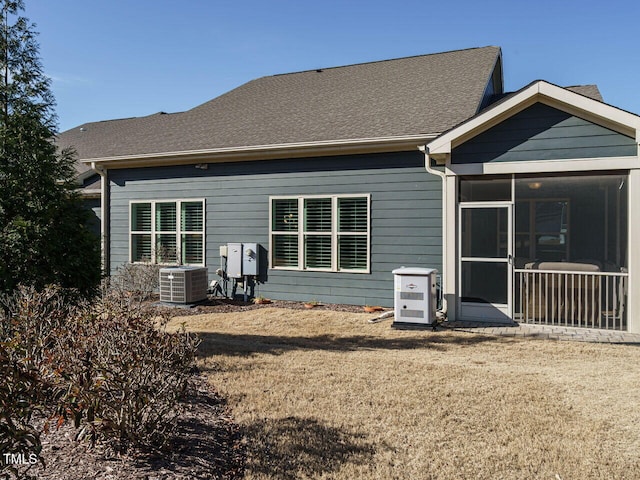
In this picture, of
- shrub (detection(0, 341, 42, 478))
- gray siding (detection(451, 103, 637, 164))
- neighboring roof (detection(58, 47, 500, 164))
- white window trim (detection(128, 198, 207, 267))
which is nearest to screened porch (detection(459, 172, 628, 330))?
gray siding (detection(451, 103, 637, 164))

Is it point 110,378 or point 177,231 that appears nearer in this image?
point 110,378

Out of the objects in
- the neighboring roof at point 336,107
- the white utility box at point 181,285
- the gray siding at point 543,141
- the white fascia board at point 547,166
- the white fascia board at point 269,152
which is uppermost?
the neighboring roof at point 336,107

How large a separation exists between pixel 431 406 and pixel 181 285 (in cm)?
708

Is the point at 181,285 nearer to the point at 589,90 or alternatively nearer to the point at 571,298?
the point at 571,298

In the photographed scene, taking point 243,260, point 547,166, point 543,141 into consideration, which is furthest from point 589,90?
point 243,260

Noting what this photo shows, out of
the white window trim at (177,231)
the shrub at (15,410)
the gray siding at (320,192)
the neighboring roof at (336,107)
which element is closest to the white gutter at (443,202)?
the gray siding at (320,192)

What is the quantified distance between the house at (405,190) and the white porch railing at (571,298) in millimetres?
25

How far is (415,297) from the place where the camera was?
7.89m

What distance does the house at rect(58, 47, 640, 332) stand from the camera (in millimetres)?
7633

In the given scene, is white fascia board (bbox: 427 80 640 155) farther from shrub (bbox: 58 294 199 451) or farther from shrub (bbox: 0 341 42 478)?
shrub (bbox: 0 341 42 478)

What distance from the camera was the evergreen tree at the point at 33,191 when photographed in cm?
562

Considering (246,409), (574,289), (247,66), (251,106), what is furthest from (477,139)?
(247,66)

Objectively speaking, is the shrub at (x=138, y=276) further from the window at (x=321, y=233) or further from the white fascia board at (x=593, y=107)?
the white fascia board at (x=593, y=107)

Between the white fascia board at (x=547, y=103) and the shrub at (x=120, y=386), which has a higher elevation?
the white fascia board at (x=547, y=103)
